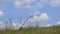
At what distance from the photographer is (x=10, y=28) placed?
242 inches

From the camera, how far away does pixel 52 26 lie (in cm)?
734

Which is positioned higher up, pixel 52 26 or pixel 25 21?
pixel 25 21

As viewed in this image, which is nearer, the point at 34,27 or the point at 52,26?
the point at 34,27

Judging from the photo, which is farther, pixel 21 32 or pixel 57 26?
pixel 57 26

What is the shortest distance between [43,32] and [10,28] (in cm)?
116

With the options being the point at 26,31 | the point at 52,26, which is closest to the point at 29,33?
the point at 26,31

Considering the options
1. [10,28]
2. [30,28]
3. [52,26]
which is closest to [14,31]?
[10,28]

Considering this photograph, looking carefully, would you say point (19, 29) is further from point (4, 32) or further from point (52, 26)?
point (52, 26)

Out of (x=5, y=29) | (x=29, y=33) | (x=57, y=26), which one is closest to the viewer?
(x=29, y=33)

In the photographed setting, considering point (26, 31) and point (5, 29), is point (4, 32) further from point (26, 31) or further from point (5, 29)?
point (26, 31)

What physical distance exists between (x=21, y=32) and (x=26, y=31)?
0.18m

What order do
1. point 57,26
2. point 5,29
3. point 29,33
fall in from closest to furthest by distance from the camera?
point 29,33 → point 5,29 → point 57,26

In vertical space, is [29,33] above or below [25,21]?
below

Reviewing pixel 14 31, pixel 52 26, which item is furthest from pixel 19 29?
pixel 52 26
